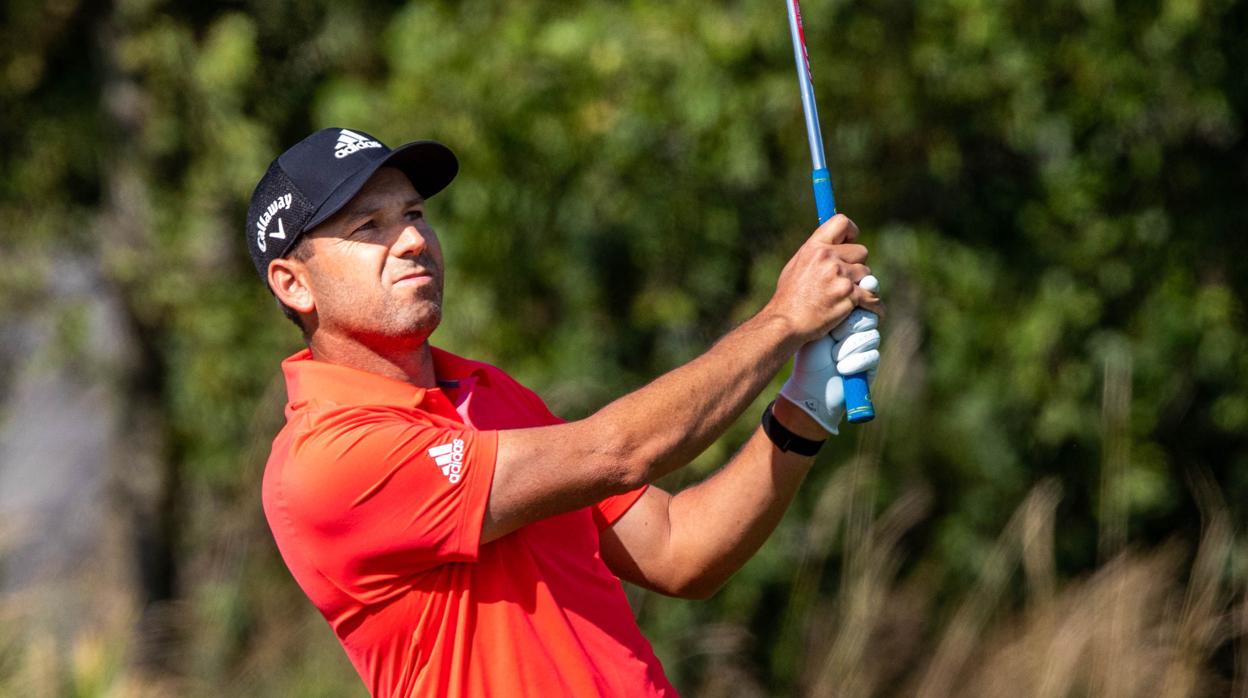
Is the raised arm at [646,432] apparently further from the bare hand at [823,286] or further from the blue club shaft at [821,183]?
the blue club shaft at [821,183]

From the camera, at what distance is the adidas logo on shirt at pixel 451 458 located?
9.12 ft

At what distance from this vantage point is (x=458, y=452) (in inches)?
110

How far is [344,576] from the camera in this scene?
2832mm

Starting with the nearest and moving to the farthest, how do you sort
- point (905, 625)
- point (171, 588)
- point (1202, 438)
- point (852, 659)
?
point (852, 659) → point (905, 625) → point (1202, 438) → point (171, 588)

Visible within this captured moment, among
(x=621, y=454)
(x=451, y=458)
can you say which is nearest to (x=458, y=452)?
(x=451, y=458)

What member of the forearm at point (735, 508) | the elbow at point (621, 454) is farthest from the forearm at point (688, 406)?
the forearm at point (735, 508)

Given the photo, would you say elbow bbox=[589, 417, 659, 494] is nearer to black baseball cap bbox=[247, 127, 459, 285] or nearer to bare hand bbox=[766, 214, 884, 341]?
bare hand bbox=[766, 214, 884, 341]

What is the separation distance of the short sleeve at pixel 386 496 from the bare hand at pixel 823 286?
0.56m

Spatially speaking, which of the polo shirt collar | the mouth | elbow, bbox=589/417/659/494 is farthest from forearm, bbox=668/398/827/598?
the mouth

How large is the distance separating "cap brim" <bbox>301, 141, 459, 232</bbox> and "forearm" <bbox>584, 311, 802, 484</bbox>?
0.60 meters

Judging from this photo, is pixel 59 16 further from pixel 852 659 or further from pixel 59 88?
pixel 852 659

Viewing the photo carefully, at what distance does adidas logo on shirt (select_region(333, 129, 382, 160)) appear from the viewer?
3.05 meters

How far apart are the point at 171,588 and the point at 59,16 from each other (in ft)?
10.8

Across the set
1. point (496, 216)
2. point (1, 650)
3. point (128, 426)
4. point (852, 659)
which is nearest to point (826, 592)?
point (852, 659)
